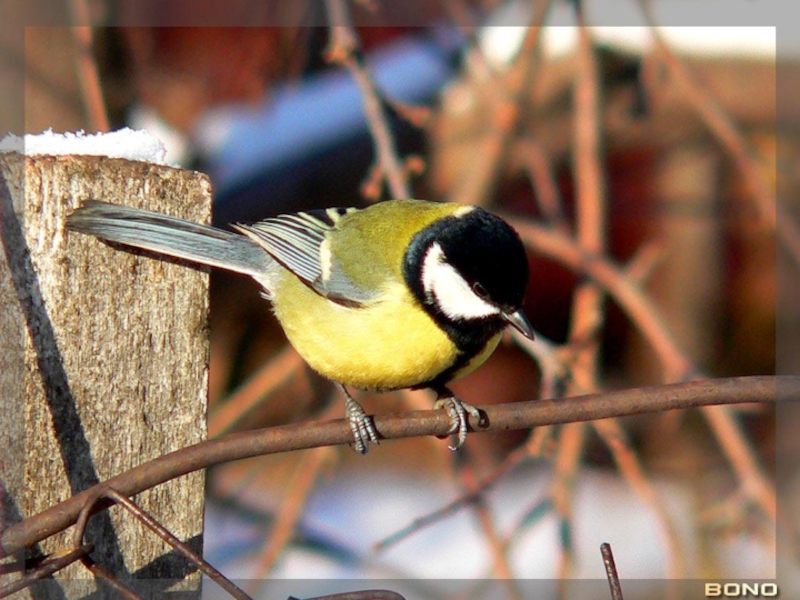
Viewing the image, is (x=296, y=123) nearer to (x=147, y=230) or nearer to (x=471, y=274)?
(x=471, y=274)

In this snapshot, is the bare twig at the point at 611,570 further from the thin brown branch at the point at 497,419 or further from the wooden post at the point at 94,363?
the wooden post at the point at 94,363

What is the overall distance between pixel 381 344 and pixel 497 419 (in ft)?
1.67

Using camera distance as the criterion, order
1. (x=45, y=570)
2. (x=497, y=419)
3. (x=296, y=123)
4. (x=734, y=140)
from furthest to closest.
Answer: (x=296, y=123) → (x=734, y=140) → (x=497, y=419) → (x=45, y=570)

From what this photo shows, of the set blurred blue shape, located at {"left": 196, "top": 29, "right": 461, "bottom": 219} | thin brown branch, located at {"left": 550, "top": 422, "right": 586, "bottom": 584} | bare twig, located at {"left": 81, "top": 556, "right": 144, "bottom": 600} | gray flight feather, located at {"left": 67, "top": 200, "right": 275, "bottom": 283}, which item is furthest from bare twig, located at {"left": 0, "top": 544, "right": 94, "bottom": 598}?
blurred blue shape, located at {"left": 196, "top": 29, "right": 461, "bottom": 219}

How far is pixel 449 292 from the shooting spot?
1.53 metres

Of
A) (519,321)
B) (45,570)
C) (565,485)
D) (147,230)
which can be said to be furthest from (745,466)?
(45,570)

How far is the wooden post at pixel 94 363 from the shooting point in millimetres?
932

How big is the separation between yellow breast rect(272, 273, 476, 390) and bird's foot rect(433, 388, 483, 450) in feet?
0.25

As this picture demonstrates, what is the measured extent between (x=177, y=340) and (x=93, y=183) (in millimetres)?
182

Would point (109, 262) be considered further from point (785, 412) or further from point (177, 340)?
point (785, 412)

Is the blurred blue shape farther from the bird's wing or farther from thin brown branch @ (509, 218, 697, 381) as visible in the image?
the bird's wing

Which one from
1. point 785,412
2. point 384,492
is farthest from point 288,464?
point 785,412

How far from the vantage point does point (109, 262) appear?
0.98 m

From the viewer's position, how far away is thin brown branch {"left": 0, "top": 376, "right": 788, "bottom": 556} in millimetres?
844
